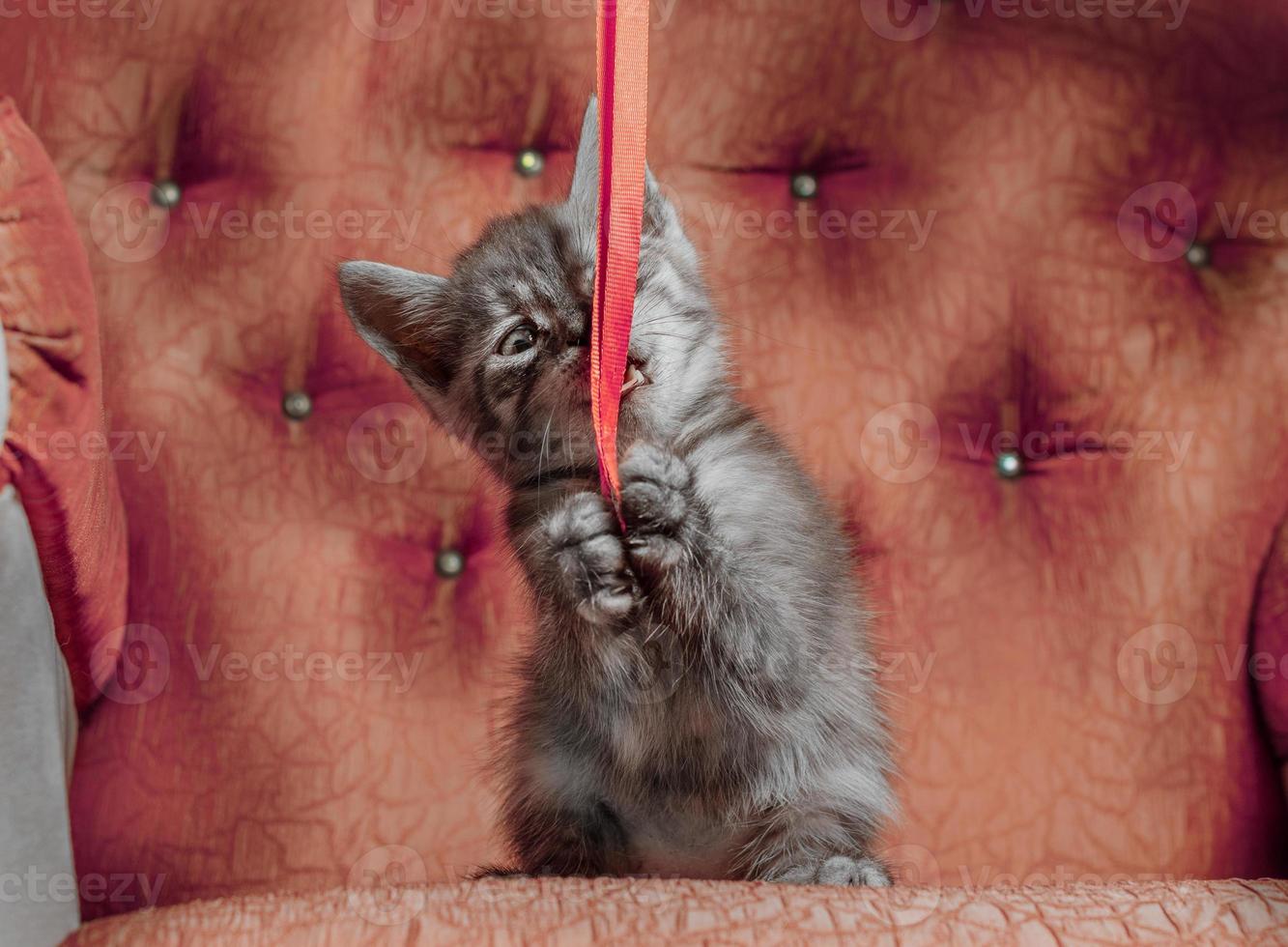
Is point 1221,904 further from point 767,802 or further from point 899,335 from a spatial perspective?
point 899,335

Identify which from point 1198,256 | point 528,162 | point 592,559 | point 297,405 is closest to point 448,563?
point 297,405

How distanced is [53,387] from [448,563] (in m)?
0.51

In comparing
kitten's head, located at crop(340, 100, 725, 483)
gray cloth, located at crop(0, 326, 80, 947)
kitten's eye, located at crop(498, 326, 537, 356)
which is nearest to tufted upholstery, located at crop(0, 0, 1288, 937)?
gray cloth, located at crop(0, 326, 80, 947)

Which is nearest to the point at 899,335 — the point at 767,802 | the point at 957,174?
the point at 957,174

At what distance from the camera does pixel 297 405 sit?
1353mm

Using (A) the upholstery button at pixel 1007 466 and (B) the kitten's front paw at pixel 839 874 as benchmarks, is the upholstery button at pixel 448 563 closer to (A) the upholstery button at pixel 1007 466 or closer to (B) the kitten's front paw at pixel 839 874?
(B) the kitten's front paw at pixel 839 874

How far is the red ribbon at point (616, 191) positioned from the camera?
2.19ft

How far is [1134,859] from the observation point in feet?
4.10

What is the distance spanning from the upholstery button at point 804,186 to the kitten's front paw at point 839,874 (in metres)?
0.82

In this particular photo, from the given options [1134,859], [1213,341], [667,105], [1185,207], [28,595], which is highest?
[667,105]

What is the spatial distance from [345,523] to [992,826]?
2.84 feet

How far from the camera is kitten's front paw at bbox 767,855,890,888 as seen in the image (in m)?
0.91

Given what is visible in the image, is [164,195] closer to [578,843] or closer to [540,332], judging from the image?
[540,332]

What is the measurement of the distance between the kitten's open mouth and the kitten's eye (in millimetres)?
108
